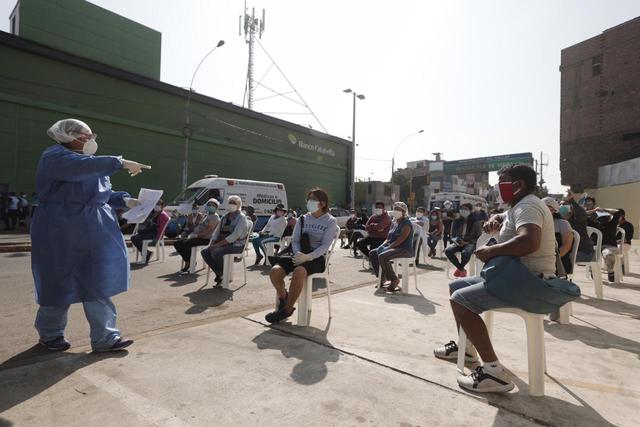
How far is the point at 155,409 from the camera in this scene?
88.2 inches

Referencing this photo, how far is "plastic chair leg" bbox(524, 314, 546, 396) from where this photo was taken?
8.27 ft

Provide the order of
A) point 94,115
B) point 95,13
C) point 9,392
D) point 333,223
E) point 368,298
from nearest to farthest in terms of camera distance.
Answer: point 9,392 → point 333,223 → point 368,298 → point 94,115 → point 95,13

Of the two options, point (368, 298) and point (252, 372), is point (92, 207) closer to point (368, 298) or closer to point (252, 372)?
point (252, 372)

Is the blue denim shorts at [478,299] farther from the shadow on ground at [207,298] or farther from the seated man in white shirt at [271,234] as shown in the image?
the seated man in white shirt at [271,234]

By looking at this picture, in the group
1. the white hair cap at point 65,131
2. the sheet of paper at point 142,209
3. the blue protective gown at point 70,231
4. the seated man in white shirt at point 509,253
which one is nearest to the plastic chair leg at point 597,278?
the seated man in white shirt at point 509,253

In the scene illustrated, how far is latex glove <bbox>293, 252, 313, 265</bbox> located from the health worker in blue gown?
5.50 ft

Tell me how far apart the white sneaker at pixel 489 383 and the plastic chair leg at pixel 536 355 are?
137 millimetres

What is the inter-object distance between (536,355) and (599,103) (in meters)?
37.6

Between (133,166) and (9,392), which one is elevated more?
(133,166)

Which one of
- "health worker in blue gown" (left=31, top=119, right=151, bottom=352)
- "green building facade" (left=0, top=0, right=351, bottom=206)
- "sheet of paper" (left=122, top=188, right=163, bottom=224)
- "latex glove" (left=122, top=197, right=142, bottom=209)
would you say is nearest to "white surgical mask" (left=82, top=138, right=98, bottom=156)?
"health worker in blue gown" (left=31, top=119, right=151, bottom=352)

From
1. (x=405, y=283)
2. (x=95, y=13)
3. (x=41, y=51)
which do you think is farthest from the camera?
(x=95, y=13)

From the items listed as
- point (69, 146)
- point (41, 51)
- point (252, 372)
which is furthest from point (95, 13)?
point (252, 372)

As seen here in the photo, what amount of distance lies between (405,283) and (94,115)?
1953 cm

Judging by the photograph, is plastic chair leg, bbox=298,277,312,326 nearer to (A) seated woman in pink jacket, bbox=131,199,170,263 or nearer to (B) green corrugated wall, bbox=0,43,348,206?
(A) seated woman in pink jacket, bbox=131,199,170,263
